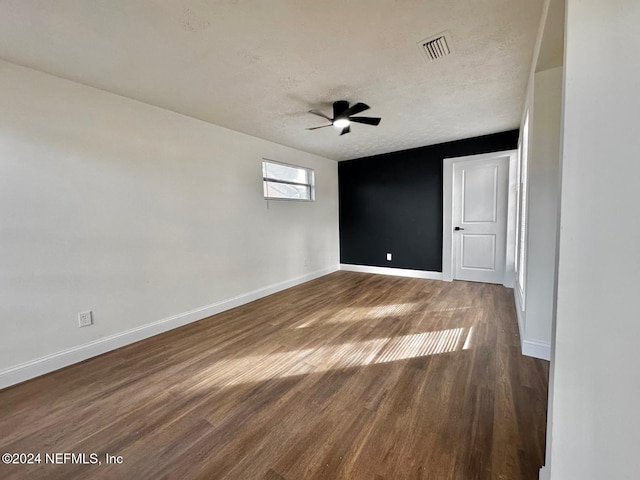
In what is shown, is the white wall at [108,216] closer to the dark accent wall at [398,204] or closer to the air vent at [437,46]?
the air vent at [437,46]

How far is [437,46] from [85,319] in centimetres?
366

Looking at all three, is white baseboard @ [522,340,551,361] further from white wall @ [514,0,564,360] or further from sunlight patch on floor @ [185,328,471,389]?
sunlight patch on floor @ [185,328,471,389]

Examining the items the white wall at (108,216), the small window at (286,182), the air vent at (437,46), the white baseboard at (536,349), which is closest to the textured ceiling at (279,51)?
the air vent at (437,46)

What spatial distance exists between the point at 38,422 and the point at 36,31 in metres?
2.45

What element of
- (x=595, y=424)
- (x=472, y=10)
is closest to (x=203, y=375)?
(x=595, y=424)

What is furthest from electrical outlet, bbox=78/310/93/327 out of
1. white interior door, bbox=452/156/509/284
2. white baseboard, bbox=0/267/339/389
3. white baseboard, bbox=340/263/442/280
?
white interior door, bbox=452/156/509/284

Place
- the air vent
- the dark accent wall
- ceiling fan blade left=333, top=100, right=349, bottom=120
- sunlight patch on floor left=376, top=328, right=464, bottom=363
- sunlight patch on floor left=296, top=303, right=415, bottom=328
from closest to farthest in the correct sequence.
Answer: the air vent → sunlight patch on floor left=376, top=328, right=464, bottom=363 → ceiling fan blade left=333, top=100, right=349, bottom=120 → sunlight patch on floor left=296, top=303, right=415, bottom=328 → the dark accent wall

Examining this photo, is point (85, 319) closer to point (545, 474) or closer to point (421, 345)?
point (421, 345)

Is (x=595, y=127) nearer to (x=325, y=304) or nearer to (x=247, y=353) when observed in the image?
(x=247, y=353)

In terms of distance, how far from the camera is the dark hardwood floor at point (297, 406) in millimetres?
1308

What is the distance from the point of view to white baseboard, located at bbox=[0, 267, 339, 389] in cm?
203

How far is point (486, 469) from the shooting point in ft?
4.07

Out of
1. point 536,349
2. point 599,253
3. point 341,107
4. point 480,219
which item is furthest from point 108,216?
point 480,219

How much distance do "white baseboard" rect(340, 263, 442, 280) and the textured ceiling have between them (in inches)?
110
